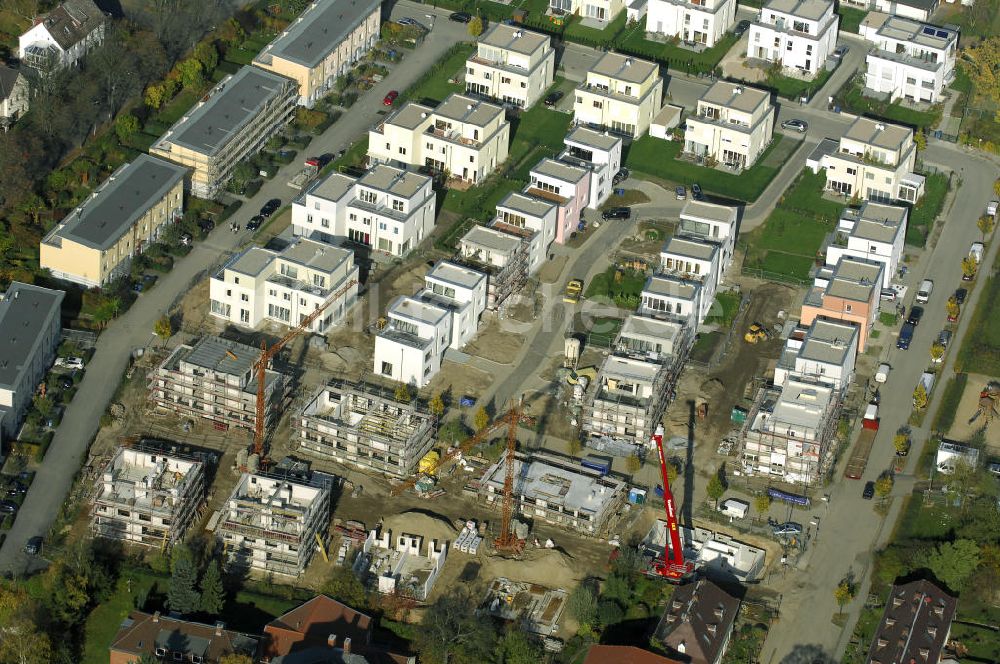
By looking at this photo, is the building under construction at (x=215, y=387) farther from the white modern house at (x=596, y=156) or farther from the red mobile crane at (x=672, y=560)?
the white modern house at (x=596, y=156)

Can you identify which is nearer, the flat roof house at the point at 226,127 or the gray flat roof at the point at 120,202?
the gray flat roof at the point at 120,202

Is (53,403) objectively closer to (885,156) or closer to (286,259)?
(286,259)

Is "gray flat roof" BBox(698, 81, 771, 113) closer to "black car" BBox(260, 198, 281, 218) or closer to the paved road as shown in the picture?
the paved road

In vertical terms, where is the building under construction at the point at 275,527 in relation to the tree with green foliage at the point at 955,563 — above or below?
below

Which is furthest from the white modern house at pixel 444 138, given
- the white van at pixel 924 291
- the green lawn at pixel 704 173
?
the white van at pixel 924 291

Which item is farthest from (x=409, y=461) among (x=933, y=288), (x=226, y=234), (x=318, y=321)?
(x=933, y=288)

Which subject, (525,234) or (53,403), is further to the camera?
(525,234)

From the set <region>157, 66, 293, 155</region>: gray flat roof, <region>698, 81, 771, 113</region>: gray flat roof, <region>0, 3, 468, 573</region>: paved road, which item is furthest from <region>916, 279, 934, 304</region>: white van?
<region>157, 66, 293, 155</region>: gray flat roof
